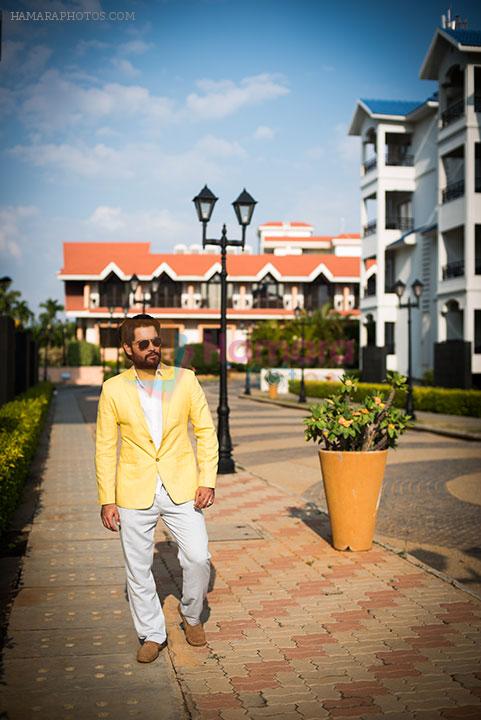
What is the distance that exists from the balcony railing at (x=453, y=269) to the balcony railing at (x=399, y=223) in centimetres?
679

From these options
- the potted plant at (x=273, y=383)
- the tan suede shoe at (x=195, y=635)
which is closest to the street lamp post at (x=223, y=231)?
the tan suede shoe at (x=195, y=635)

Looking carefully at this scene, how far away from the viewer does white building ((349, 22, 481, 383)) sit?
1152 inches

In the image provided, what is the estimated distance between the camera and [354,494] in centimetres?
700

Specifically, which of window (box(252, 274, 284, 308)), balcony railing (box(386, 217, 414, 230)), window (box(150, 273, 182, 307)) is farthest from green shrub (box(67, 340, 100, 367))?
balcony railing (box(386, 217, 414, 230))

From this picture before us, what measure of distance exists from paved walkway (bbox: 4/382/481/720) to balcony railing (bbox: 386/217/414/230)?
32.1 m

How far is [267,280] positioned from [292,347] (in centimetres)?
1915

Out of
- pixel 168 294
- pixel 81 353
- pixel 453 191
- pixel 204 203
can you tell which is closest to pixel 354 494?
pixel 204 203

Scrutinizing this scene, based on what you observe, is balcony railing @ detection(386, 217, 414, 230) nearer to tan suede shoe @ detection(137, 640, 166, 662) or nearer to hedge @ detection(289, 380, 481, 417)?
hedge @ detection(289, 380, 481, 417)

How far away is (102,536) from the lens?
7.75 meters

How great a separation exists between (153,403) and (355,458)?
9.77ft

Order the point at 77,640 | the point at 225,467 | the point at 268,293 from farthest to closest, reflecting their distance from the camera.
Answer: the point at 268,293, the point at 225,467, the point at 77,640

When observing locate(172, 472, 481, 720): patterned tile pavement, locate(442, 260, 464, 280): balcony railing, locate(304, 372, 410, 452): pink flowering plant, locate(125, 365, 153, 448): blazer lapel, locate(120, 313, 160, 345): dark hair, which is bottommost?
locate(172, 472, 481, 720): patterned tile pavement

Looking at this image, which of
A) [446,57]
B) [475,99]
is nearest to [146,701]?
[475,99]

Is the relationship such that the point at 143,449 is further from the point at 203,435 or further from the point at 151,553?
the point at 151,553
